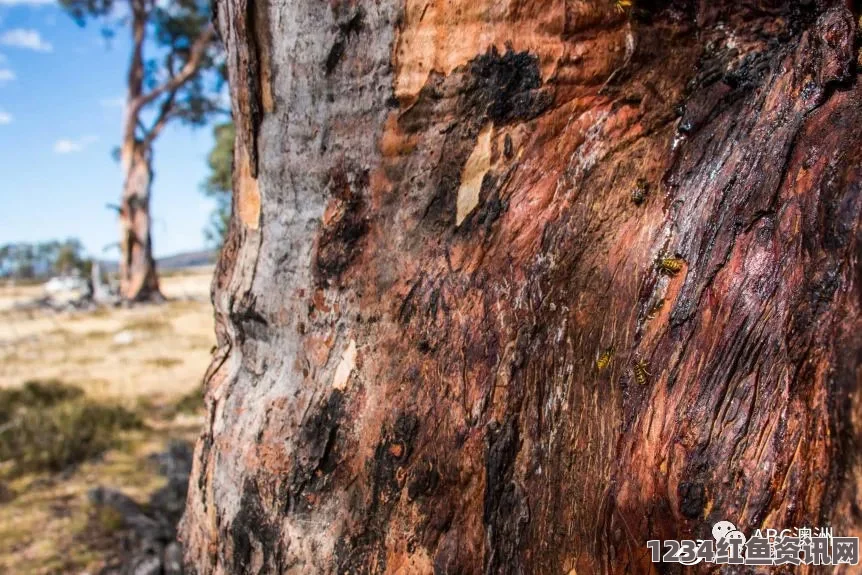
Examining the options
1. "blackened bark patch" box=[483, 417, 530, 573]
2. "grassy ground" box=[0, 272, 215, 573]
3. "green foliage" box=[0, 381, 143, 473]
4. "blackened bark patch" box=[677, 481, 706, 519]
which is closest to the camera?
"blackened bark patch" box=[677, 481, 706, 519]

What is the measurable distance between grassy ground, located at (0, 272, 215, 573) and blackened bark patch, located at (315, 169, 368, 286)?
9.07 feet

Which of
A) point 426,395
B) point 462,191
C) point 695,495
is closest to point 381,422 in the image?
point 426,395

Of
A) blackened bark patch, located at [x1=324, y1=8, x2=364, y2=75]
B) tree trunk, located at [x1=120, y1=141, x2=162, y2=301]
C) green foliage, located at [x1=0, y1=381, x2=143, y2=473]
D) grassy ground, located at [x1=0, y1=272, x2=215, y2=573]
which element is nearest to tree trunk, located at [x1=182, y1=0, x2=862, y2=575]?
blackened bark patch, located at [x1=324, y1=8, x2=364, y2=75]

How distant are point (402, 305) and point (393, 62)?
1.89ft

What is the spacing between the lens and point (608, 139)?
5.00 ft

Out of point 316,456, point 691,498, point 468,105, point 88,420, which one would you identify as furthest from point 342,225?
point 88,420

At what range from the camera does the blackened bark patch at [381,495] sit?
1405 mm

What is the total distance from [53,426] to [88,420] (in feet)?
0.99

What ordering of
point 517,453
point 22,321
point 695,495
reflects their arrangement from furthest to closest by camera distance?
point 22,321 < point 517,453 < point 695,495

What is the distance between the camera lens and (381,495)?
4.64 ft

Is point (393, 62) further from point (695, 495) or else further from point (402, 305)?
point (695, 495)

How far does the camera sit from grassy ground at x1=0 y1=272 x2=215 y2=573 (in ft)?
11.7

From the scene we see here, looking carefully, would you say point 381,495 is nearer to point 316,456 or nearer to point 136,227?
point 316,456

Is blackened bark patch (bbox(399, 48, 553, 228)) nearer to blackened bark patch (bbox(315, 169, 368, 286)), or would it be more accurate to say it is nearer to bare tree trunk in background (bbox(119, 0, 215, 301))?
blackened bark patch (bbox(315, 169, 368, 286))
